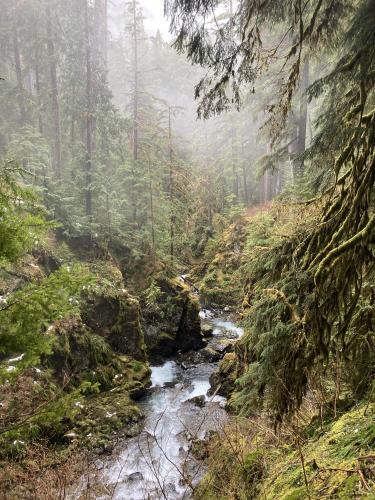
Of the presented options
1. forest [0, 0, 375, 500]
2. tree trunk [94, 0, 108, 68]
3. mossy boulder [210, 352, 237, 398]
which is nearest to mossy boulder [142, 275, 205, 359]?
forest [0, 0, 375, 500]

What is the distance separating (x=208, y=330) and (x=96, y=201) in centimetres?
848

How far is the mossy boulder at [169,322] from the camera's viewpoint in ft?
50.8

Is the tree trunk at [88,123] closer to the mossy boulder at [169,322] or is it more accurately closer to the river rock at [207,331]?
the mossy boulder at [169,322]

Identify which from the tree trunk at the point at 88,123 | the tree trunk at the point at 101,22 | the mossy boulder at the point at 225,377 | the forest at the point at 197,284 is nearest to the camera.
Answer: the forest at the point at 197,284

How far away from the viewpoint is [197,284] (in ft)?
76.7

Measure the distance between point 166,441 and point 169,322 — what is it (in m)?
6.51

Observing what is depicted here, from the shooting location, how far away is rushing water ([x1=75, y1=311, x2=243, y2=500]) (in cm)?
746

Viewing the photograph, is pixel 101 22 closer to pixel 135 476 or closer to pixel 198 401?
pixel 198 401

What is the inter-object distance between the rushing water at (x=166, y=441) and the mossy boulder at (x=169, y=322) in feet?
2.80

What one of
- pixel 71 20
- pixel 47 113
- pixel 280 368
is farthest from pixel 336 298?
pixel 47 113

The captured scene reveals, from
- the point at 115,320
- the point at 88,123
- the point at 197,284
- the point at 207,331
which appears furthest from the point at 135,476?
the point at 88,123

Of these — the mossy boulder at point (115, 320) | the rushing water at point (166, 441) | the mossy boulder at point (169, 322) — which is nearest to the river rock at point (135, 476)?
the rushing water at point (166, 441)

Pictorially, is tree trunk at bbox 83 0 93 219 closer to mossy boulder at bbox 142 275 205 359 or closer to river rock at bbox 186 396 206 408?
mossy boulder at bbox 142 275 205 359

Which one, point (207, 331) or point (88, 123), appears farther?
point (88, 123)
